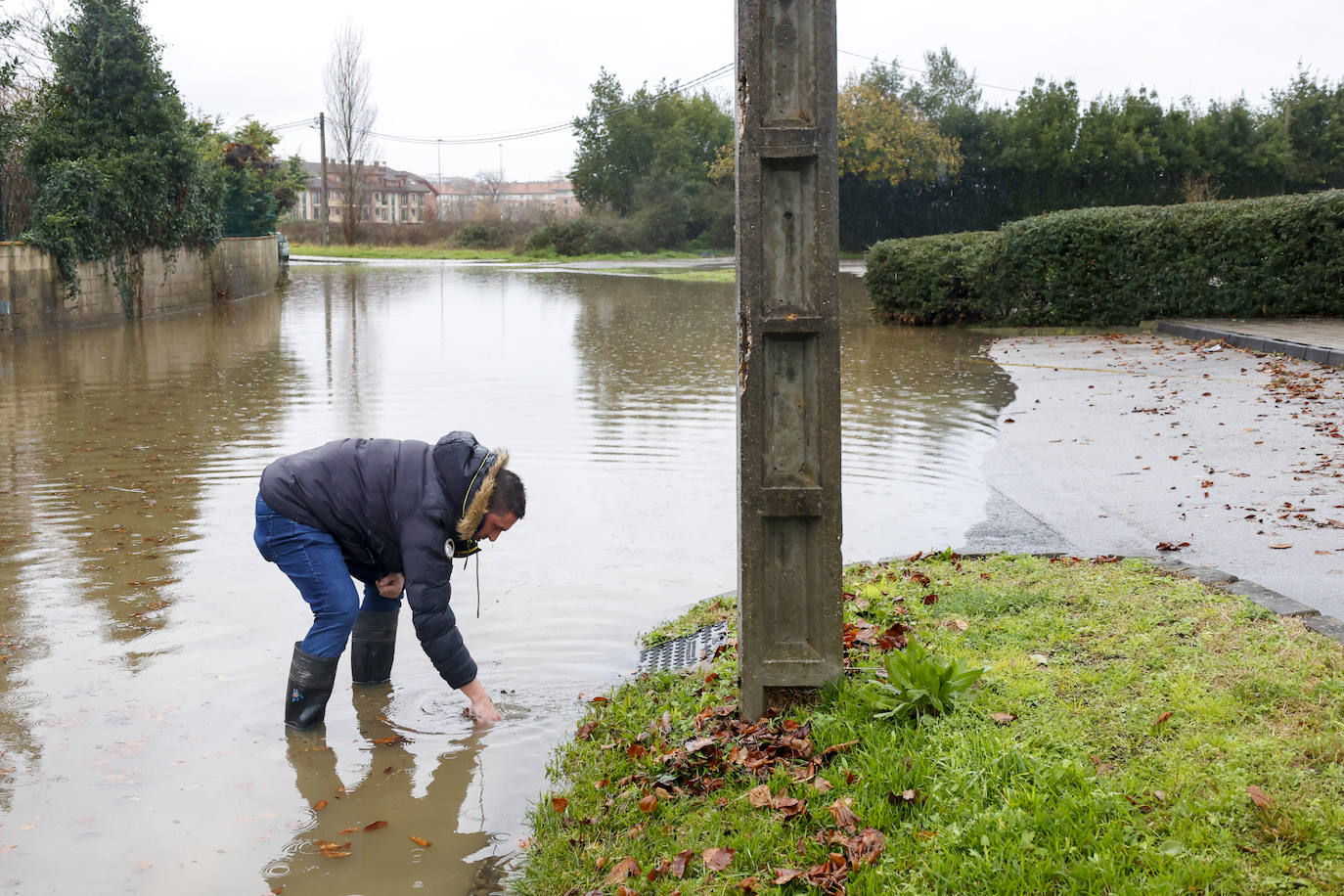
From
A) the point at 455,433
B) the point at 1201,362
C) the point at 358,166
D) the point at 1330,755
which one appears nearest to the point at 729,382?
the point at 1201,362

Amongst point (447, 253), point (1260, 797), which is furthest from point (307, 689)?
point (447, 253)

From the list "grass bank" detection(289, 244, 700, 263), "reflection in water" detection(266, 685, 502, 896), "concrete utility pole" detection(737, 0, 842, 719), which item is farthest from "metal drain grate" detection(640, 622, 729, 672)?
"grass bank" detection(289, 244, 700, 263)

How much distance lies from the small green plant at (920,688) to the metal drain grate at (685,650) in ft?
4.38

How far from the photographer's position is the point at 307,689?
16.2 feet

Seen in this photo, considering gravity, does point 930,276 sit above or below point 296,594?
above

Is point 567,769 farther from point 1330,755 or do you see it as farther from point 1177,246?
point 1177,246

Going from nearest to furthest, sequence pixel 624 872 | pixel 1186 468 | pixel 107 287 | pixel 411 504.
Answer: pixel 624 872 → pixel 411 504 → pixel 1186 468 → pixel 107 287

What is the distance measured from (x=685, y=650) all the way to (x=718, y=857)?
2.06m

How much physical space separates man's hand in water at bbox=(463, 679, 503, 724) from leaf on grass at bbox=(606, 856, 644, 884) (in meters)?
1.40

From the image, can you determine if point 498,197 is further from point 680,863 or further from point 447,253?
point 680,863

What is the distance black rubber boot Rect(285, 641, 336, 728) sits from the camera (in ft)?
16.0

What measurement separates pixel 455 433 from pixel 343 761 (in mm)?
1432

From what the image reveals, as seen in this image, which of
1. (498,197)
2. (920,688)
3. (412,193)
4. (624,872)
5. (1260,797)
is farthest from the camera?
(412,193)

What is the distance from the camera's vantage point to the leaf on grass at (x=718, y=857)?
345cm
